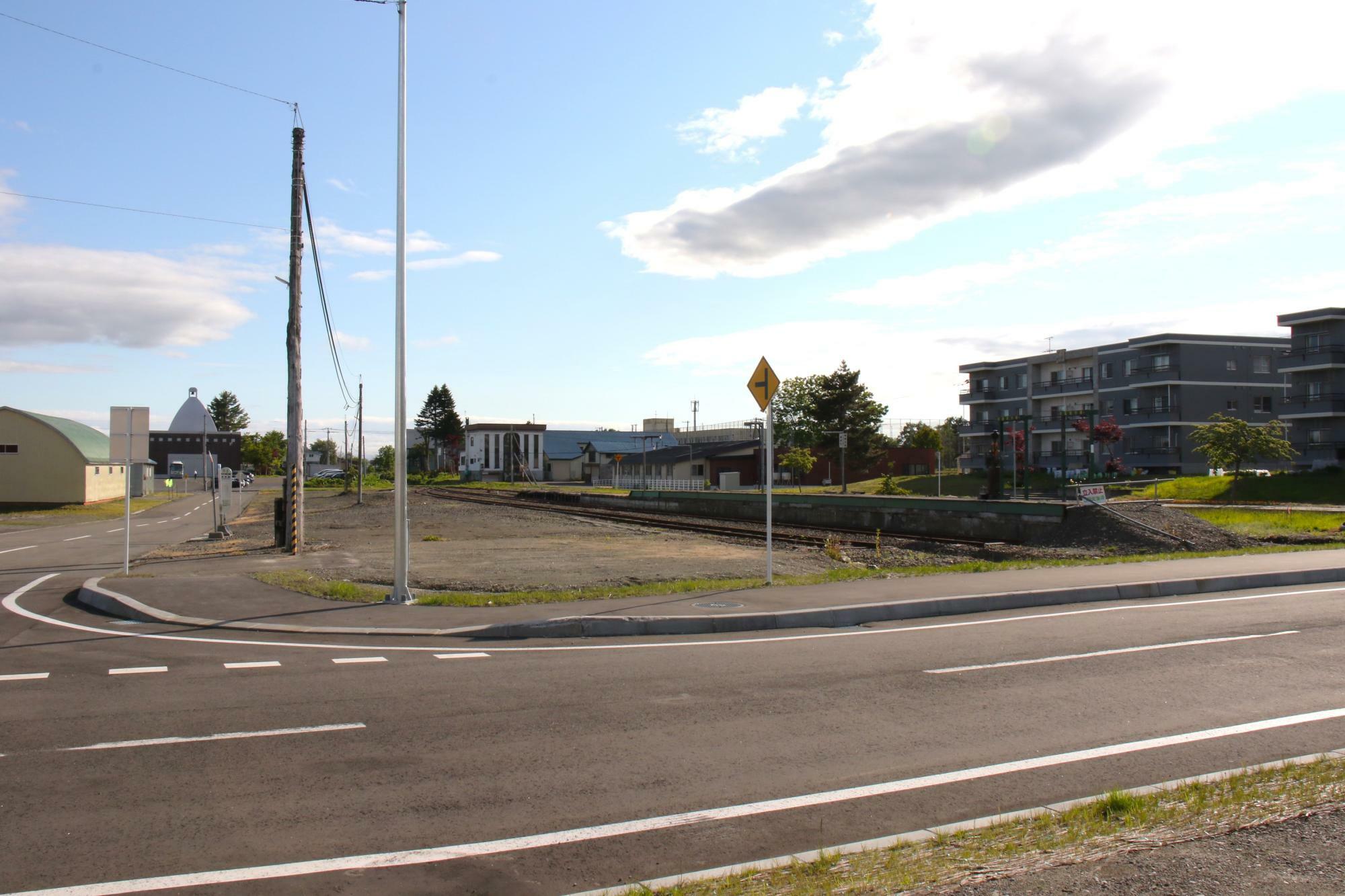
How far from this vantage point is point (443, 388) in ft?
479

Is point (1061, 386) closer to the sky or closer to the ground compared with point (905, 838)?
closer to the sky

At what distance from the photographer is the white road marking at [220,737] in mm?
6273

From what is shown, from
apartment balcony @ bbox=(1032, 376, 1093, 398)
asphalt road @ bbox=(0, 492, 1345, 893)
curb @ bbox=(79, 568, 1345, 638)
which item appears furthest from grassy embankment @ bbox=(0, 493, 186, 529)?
apartment balcony @ bbox=(1032, 376, 1093, 398)

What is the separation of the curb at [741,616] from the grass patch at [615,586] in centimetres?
201

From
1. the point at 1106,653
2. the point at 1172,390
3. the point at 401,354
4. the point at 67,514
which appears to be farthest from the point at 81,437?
the point at 1172,390

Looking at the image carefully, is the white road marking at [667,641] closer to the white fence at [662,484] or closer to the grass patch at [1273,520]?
the grass patch at [1273,520]

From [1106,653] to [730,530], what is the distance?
86.7ft

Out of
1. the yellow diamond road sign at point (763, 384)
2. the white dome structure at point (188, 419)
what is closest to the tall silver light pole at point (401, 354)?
the yellow diamond road sign at point (763, 384)

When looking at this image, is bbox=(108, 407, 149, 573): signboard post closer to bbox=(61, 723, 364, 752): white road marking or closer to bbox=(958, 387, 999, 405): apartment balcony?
bbox=(61, 723, 364, 752): white road marking

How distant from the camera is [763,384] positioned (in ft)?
49.3

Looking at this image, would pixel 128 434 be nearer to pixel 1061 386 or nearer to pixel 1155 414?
pixel 1155 414

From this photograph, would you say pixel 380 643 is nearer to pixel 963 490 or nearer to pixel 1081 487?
pixel 1081 487

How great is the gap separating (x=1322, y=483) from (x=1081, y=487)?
27507mm

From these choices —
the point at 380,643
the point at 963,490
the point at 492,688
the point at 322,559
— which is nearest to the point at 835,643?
the point at 492,688
